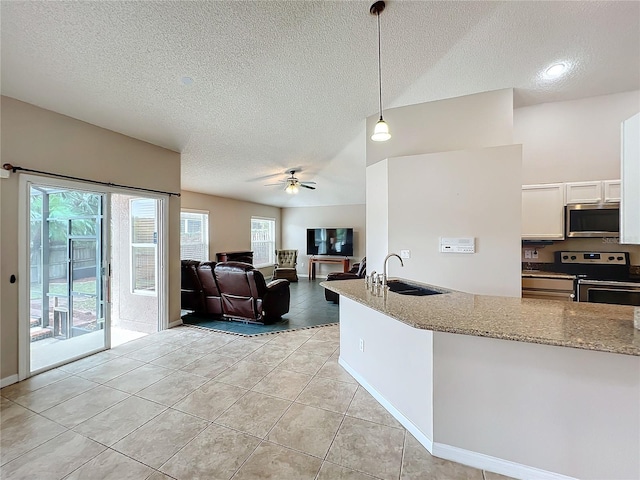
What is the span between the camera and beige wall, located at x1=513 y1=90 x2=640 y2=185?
10.6 ft

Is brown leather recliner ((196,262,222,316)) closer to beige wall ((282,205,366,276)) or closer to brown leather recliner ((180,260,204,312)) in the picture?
brown leather recliner ((180,260,204,312))

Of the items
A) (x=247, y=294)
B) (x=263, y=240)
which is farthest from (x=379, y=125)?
(x=263, y=240)

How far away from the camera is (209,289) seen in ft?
15.4

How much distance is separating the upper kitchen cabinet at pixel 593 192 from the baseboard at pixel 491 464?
3133 millimetres

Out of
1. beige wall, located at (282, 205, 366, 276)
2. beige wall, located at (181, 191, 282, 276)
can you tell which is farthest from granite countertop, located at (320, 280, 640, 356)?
beige wall, located at (282, 205, 366, 276)

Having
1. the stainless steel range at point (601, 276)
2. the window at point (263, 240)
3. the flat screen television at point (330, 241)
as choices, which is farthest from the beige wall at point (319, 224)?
the stainless steel range at point (601, 276)

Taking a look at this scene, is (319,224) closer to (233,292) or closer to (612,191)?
(233,292)

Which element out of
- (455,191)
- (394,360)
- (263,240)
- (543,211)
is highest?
(455,191)

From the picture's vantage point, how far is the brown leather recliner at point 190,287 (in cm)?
474

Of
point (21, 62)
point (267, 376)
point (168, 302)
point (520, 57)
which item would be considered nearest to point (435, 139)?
point (520, 57)

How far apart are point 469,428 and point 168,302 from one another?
4.08 metres

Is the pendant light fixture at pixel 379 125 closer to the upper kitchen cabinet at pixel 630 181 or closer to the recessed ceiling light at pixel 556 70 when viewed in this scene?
the upper kitchen cabinet at pixel 630 181

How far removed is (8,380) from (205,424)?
215 cm

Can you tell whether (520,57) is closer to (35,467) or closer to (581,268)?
(581,268)
